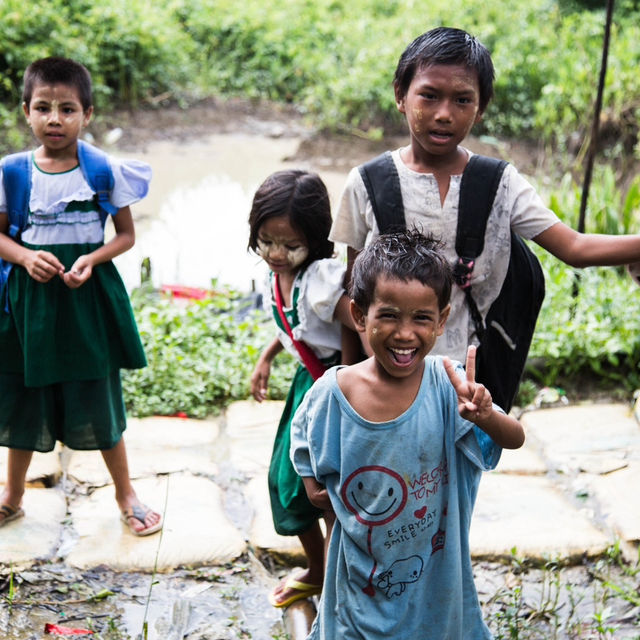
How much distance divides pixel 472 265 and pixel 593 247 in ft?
0.97

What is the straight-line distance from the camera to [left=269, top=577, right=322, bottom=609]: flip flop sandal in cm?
256

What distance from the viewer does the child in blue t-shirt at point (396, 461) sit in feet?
5.95

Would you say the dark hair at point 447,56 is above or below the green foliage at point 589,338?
above

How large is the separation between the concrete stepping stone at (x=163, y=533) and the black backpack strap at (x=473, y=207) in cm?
127

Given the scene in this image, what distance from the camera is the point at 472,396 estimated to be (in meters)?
1.70

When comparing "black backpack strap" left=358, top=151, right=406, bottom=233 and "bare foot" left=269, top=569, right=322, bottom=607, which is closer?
"black backpack strap" left=358, top=151, right=406, bottom=233

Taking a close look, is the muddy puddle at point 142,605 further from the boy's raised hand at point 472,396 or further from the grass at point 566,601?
the boy's raised hand at point 472,396

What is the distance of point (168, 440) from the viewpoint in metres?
3.59

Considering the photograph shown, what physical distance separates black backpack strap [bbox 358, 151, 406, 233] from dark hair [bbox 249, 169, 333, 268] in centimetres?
16

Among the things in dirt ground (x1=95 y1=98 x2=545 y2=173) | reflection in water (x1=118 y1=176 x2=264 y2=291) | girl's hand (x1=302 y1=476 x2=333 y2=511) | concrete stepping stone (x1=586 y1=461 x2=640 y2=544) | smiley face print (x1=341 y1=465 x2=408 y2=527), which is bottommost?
reflection in water (x1=118 y1=176 x2=264 y2=291)

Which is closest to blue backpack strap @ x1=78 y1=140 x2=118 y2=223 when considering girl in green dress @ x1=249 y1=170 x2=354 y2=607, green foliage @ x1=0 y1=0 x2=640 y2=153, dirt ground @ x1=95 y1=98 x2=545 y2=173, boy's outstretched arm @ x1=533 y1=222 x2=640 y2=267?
girl in green dress @ x1=249 y1=170 x2=354 y2=607

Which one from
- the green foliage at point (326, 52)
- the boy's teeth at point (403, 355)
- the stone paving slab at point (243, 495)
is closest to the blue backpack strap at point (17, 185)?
the stone paving slab at point (243, 495)

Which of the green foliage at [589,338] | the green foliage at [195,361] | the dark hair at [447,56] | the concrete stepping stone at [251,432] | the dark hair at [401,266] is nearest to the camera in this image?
the dark hair at [401,266]

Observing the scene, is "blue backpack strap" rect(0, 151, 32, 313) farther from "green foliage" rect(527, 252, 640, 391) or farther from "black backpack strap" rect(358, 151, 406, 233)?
"green foliage" rect(527, 252, 640, 391)
